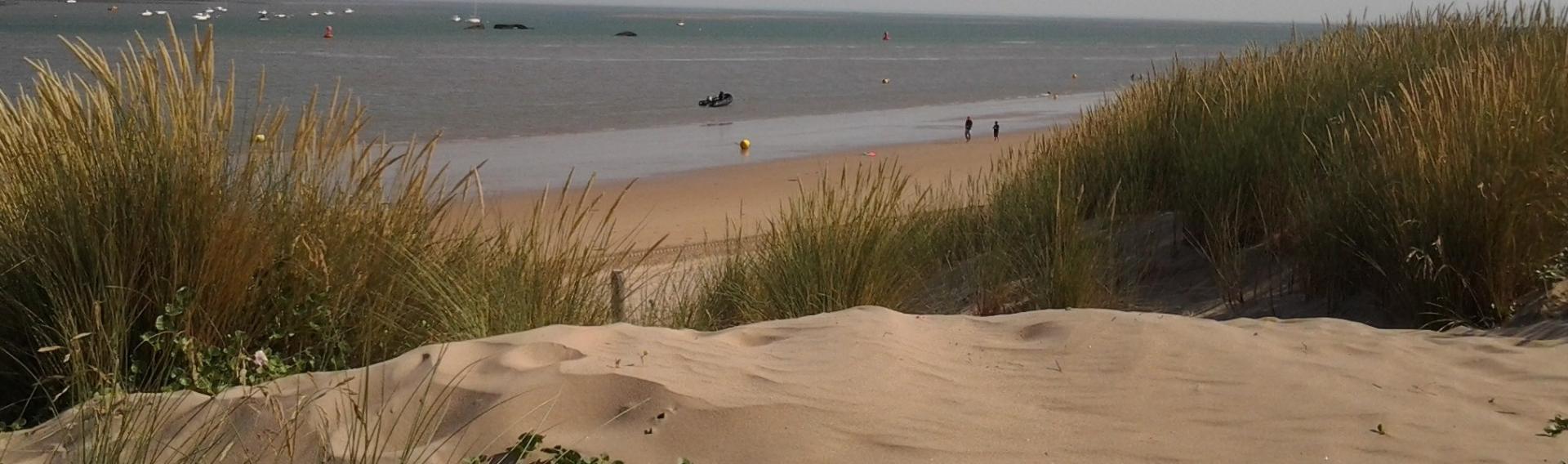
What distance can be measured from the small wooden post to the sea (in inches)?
76.8

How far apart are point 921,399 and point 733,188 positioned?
1330 centimetres

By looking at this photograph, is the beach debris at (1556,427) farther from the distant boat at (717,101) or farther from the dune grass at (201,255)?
the distant boat at (717,101)

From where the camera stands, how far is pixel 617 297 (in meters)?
5.53

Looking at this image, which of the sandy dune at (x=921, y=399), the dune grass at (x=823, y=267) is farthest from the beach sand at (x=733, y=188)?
the sandy dune at (x=921, y=399)

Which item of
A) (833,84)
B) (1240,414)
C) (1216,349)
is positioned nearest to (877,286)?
(1216,349)

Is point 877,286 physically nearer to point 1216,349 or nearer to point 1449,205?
point 1216,349

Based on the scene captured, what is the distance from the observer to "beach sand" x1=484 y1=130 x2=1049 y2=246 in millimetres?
13703


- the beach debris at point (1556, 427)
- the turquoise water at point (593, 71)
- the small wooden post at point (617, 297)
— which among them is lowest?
the turquoise water at point (593, 71)

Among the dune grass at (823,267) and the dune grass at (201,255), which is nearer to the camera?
the dune grass at (201,255)

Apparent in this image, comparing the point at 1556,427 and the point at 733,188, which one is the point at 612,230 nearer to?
the point at 1556,427

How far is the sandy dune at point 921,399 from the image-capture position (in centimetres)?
361

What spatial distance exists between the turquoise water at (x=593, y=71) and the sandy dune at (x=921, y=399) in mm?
2862

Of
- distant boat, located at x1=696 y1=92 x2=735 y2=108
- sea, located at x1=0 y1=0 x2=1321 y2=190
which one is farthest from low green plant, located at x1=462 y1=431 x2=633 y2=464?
distant boat, located at x1=696 y1=92 x2=735 y2=108

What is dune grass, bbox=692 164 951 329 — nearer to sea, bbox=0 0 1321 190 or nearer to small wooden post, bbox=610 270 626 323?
small wooden post, bbox=610 270 626 323
